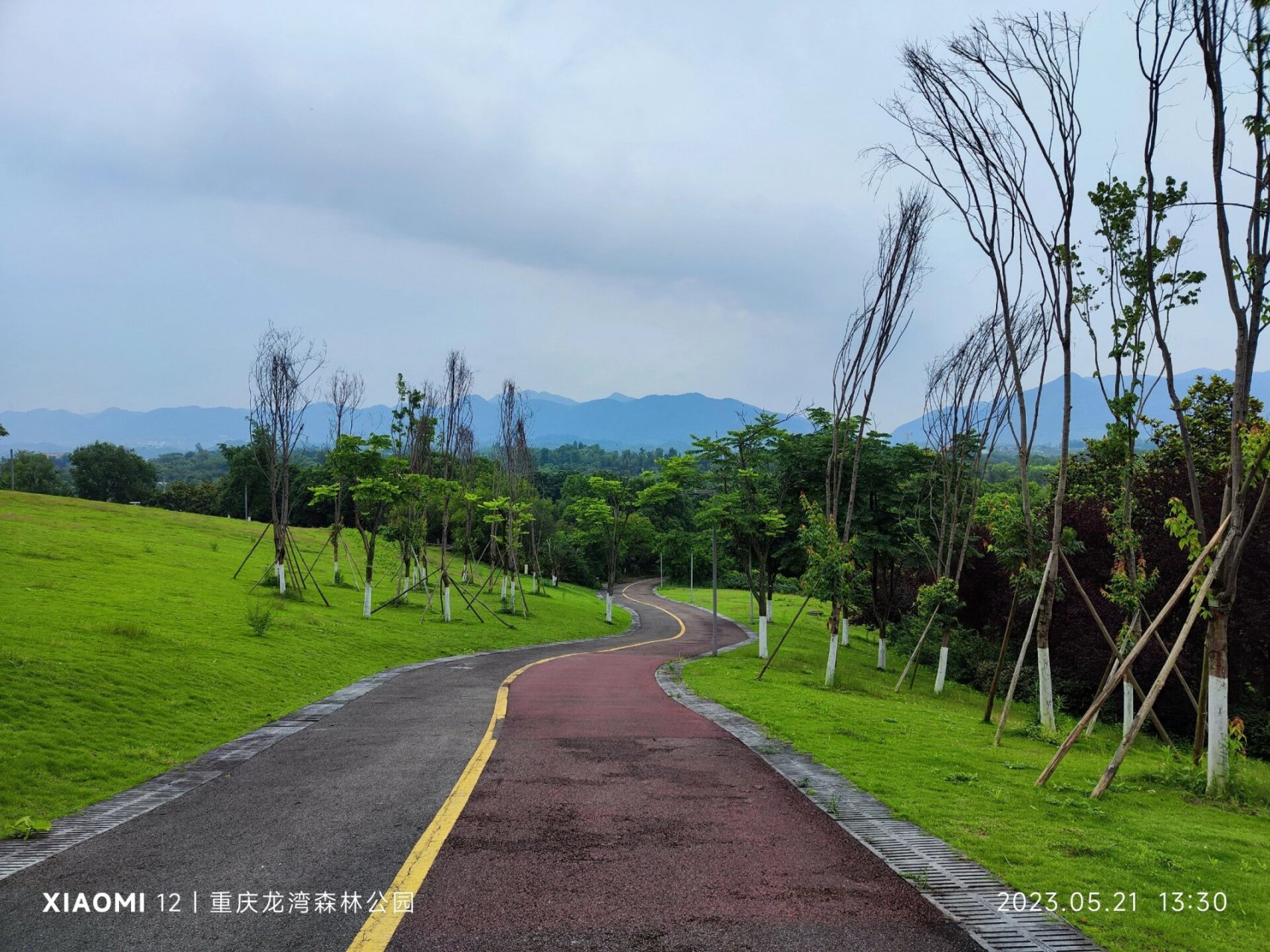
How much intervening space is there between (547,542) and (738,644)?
32.9m

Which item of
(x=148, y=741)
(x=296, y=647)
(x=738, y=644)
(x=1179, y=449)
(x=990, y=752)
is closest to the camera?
(x=148, y=741)

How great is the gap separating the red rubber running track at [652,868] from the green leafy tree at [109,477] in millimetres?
97799

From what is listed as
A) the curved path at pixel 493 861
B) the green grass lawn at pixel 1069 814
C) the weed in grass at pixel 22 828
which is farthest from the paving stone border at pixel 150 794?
the green grass lawn at pixel 1069 814

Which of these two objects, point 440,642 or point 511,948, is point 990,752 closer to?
point 511,948

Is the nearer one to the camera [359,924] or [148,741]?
[359,924]

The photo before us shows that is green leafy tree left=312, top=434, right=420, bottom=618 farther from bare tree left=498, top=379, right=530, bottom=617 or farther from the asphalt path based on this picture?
the asphalt path

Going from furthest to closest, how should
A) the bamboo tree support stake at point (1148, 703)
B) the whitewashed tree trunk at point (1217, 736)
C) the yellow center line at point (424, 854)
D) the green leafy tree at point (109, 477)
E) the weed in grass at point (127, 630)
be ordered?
the green leafy tree at point (109, 477), the weed in grass at point (127, 630), the whitewashed tree trunk at point (1217, 736), the bamboo tree support stake at point (1148, 703), the yellow center line at point (424, 854)

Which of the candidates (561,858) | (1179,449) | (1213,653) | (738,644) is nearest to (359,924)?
(561,858)

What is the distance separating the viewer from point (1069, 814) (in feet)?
24.5

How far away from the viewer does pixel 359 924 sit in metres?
4.27

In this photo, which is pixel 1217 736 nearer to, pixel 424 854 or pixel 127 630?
pixel 424 854

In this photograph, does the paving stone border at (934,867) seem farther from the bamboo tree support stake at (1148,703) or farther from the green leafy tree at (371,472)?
the green leafy tree at (371,472)

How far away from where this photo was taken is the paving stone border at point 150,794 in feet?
18.0

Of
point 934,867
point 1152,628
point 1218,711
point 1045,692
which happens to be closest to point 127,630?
point 934,867
